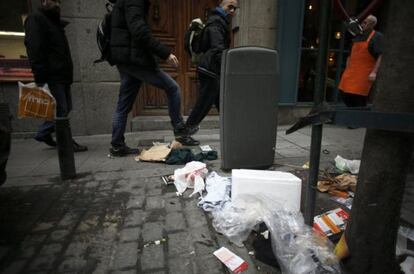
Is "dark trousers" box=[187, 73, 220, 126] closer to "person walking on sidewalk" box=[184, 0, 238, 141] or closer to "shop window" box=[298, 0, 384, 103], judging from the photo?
"person walking on sidewalk" box=[184, 0, 238, 141]

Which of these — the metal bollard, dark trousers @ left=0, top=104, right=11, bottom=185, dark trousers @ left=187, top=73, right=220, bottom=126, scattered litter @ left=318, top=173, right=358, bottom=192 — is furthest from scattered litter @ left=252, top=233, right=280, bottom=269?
dark trousers @ left=187, top=73, right=220, bottom=126

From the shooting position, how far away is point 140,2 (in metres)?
3.14

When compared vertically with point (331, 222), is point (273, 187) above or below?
above

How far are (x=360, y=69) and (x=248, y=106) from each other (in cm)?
296

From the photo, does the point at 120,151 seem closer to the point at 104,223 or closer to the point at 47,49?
the point at 47,49

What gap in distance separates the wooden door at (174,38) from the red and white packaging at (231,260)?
4.29 m

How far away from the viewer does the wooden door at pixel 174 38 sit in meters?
5.34

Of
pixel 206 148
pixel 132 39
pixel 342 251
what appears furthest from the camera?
pixel 206 148

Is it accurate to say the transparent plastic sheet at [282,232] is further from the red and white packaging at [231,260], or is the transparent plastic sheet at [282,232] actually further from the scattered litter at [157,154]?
the scattered litter at [157,154]

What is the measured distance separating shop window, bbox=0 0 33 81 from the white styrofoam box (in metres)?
4.53

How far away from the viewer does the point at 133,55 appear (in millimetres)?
3275

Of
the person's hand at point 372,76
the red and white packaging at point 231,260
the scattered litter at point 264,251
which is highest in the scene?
the person's hand at point 372,76

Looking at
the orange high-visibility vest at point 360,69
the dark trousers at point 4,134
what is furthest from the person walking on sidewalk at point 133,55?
the orange high-visibility vest at point 360,69

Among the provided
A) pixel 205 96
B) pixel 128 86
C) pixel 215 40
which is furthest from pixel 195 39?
pixel 128 86
